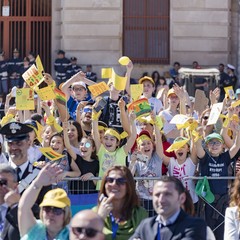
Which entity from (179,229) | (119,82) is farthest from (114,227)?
(119,82)

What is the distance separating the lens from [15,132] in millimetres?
9836

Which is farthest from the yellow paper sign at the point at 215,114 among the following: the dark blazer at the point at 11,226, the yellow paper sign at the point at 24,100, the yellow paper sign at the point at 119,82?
the dark blazer at the point at 11,226

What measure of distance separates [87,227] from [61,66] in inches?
809

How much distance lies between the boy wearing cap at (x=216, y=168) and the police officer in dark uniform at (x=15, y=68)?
15.7 metres

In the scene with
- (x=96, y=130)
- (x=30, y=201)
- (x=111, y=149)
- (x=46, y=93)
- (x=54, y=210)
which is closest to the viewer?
(x=54, y=210)

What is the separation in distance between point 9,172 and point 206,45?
20.9m

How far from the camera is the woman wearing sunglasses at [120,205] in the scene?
8.32m

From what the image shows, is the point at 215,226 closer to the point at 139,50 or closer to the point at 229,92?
the point at 229,92

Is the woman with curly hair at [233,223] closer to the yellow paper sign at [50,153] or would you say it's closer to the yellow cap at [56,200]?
the yellow cap at [56,200]

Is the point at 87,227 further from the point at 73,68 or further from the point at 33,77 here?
the point at 73,68

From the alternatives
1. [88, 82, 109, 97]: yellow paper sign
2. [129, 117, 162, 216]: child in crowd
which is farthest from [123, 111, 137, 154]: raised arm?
[88, 82, 109, 97]: yellow paper sign

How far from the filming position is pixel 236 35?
1160 inches

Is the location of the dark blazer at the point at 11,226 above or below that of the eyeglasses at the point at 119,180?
below

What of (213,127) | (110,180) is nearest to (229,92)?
(213,127)
